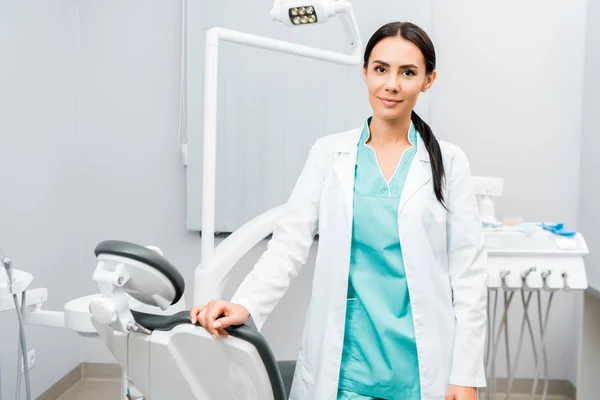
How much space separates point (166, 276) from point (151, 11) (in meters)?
2.13

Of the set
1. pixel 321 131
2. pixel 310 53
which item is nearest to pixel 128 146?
pixel 321 131

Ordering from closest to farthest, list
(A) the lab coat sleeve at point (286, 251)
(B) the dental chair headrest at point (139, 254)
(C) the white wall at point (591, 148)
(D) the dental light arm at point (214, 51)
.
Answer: (B) the dental chair headrest at point (139, 254) < (A) the lab coat sleeve at point (286, 251) < (D) the dental light arm at point (214, 51) < (C) the white wall at point (591, 148)

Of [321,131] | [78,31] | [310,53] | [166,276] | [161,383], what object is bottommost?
[161,383]

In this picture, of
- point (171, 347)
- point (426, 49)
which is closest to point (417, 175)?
point (426, 49)

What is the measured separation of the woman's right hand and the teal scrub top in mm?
339

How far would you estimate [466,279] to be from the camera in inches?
51.4

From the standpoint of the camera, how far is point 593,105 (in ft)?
8.17

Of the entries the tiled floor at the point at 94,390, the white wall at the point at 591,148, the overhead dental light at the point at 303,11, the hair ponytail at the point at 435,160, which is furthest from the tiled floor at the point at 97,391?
the overhead dental light at the point at 303,11

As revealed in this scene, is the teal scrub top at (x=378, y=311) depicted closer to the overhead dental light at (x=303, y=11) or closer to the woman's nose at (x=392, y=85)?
the woman's nose at (x=392, y=85)

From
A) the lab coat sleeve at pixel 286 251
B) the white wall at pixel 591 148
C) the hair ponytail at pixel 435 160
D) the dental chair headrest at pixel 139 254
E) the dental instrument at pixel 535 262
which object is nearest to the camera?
the dental chair headrest at pixel 139 254

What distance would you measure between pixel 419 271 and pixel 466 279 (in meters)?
0.11

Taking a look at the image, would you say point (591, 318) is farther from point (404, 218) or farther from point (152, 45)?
point (152, 45)

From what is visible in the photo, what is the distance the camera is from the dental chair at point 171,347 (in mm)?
861

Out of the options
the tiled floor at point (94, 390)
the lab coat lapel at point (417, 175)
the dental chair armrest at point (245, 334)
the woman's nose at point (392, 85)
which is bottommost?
the tiled floor at point (94, 390)
